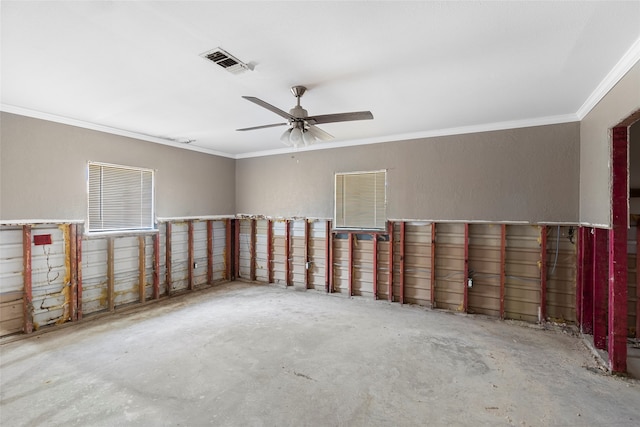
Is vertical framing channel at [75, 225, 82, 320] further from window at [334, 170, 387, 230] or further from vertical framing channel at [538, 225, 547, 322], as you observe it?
vertical framing channel at [538, 225, 547, 322]

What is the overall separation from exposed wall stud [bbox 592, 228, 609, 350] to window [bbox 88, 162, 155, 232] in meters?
6.21

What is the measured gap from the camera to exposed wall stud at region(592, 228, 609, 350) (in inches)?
128

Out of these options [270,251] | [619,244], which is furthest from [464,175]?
[270,251]

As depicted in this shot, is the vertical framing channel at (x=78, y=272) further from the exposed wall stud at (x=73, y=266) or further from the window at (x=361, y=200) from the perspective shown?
the window at (x=361, y=200)

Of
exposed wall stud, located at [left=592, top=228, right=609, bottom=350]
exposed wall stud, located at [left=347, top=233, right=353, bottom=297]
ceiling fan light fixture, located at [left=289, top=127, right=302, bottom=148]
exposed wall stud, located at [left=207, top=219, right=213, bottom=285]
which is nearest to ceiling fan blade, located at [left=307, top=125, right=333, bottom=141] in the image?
ceiling fan light fixture, located at [left=289, top=127, right=302, bottom=148]

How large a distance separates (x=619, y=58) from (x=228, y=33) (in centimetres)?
311

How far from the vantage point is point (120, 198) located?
482cm

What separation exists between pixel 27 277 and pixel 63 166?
149 centimetres

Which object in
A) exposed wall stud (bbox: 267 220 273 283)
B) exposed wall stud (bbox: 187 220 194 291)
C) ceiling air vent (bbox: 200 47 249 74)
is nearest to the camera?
ceiling air vent (bbox: 200 47 249 74)

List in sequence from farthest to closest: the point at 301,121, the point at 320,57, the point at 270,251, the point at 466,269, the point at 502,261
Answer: the point at 270,251 < the point at 466,269 < the point at 502,261 < the point at 301,121 < the point at 320,57

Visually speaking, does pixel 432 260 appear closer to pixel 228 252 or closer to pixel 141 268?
pixel 228 252

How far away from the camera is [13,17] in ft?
6.45

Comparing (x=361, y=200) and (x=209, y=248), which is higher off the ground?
(x=361, y=200)

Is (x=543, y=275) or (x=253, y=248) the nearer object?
(x=543, y=275)
